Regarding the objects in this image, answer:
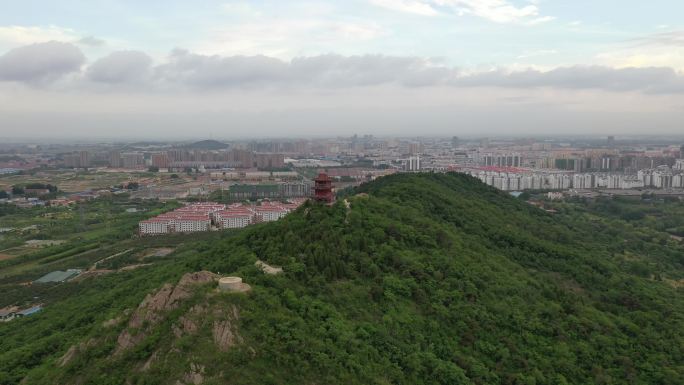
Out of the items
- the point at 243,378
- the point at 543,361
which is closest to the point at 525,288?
the point at 543,361

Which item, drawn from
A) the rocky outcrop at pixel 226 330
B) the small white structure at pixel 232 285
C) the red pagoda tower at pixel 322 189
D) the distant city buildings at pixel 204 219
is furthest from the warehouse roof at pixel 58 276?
the rocky outcrop at pixel 226 330

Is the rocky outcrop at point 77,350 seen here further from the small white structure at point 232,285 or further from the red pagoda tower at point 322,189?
the red pagoda tower at point 322,189

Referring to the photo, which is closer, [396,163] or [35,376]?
[35,376]

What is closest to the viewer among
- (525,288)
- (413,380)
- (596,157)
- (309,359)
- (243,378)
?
(243,378)

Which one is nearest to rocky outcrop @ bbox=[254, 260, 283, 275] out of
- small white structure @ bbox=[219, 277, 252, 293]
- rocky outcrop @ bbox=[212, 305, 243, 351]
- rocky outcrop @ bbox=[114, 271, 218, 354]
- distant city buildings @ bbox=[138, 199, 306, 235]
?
small white structure @ bbox=[219, 277, 252, 293]

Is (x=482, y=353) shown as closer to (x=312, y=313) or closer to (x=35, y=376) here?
(x=312, y=313)

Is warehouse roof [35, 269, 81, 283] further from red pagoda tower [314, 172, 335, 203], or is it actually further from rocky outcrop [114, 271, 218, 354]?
rocky outcrop [114, 271, 218, 354]

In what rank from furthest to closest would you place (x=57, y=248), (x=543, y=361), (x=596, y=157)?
(x=596, y=157) → (x=57, y=248) → (x=543, y=361)
